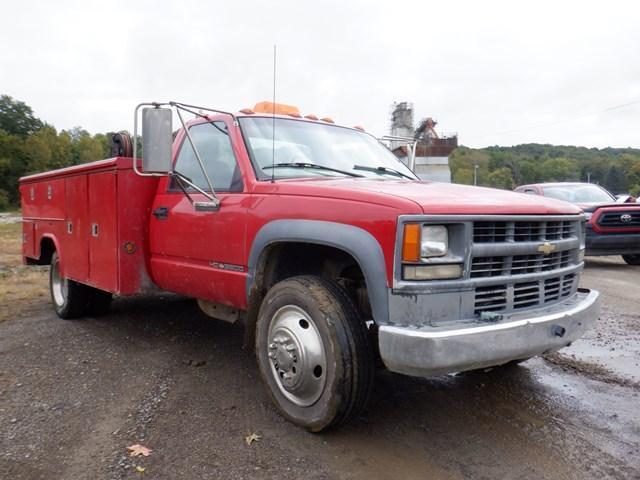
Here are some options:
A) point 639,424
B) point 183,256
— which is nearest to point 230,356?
point 183,256

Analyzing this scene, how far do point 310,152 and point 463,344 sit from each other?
2.01 meters

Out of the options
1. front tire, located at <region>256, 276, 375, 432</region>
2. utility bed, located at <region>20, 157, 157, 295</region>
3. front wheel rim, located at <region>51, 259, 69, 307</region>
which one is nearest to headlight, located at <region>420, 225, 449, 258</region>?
front tire, located at <region>256, 276, 375, 432</region>

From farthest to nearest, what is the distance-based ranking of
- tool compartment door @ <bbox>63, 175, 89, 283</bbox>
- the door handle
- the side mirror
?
tool compartment door @ <bbox>63, 175, 89, 283</bbox> → the door handle → the side mirror

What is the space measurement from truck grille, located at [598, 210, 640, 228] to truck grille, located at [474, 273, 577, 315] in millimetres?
7158

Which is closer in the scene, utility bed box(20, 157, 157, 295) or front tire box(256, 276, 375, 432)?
front tire box(256, 276, 375, 432)

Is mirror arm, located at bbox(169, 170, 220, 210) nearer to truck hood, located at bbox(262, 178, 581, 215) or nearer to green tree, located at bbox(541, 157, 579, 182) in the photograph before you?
truck hood, located at bbox(262, 178, 581, 215)

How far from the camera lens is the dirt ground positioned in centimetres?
270

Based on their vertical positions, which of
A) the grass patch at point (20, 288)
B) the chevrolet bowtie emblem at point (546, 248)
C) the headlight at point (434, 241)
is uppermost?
the headlight at point (434, 241)

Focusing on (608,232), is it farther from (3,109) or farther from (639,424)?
(3,109)

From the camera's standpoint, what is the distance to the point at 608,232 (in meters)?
9.57

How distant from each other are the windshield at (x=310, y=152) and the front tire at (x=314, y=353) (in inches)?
37.6

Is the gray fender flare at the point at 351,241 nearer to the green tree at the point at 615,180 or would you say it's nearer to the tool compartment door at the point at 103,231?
the tool compartment door at the point at 103,231

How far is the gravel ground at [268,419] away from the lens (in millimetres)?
2701

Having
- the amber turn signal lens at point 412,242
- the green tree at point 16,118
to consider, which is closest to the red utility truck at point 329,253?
the amber turn signal lens at point 412,242
